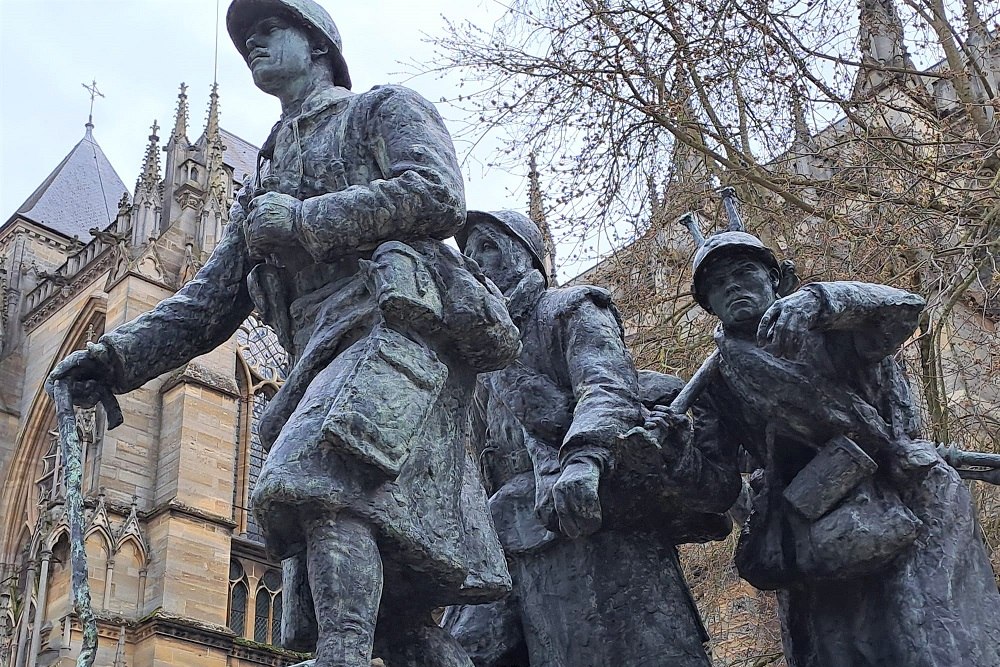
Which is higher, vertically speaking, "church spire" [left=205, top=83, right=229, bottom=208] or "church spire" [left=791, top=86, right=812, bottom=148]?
"church spire" [left=205, top=83, right=229, bottom=208]

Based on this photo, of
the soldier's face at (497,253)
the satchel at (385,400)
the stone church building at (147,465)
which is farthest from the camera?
the stone church building at (147,465)

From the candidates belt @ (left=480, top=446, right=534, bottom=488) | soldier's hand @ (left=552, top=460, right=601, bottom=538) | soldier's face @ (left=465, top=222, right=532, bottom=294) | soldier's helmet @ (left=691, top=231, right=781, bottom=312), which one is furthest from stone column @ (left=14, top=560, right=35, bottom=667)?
soldier's hand @ (left=552, top=460, right=601, bottom=538)

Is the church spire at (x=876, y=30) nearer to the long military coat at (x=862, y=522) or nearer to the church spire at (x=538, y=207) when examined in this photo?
the church spire at (x=538, y=207)

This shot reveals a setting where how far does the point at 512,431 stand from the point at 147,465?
2185cm

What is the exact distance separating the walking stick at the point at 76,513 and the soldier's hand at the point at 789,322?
1.75 metres

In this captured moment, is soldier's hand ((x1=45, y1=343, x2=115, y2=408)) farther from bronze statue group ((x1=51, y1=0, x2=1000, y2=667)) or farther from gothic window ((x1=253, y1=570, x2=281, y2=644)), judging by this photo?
gothic window ((x1=253, y1=570, x2=281, y2=644))

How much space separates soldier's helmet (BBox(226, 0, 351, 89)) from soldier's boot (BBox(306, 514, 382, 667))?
5.09 feet

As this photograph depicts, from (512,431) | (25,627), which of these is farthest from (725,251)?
(25,627)

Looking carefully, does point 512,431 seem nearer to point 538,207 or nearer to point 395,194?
point 395,194

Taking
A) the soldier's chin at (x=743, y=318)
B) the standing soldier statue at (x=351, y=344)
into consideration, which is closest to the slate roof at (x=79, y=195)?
the standing soldier statue at (x=351, y=344)

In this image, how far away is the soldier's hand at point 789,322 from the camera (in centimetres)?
331

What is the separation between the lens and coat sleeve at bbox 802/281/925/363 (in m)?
3.33

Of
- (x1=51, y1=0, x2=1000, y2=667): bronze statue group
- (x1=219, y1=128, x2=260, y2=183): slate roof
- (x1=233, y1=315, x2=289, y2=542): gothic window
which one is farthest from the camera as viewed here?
(x1=219, y1=128, x2=260, y2=183): slate roof

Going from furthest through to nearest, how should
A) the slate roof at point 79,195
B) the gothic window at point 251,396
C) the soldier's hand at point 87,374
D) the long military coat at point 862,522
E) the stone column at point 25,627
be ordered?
the slate roof at point 79,195 → the gothic window at point 251,396 → the stone column at point 25,627 → the soldier's hand at point 87,374 → the long military coat at point 862,522
